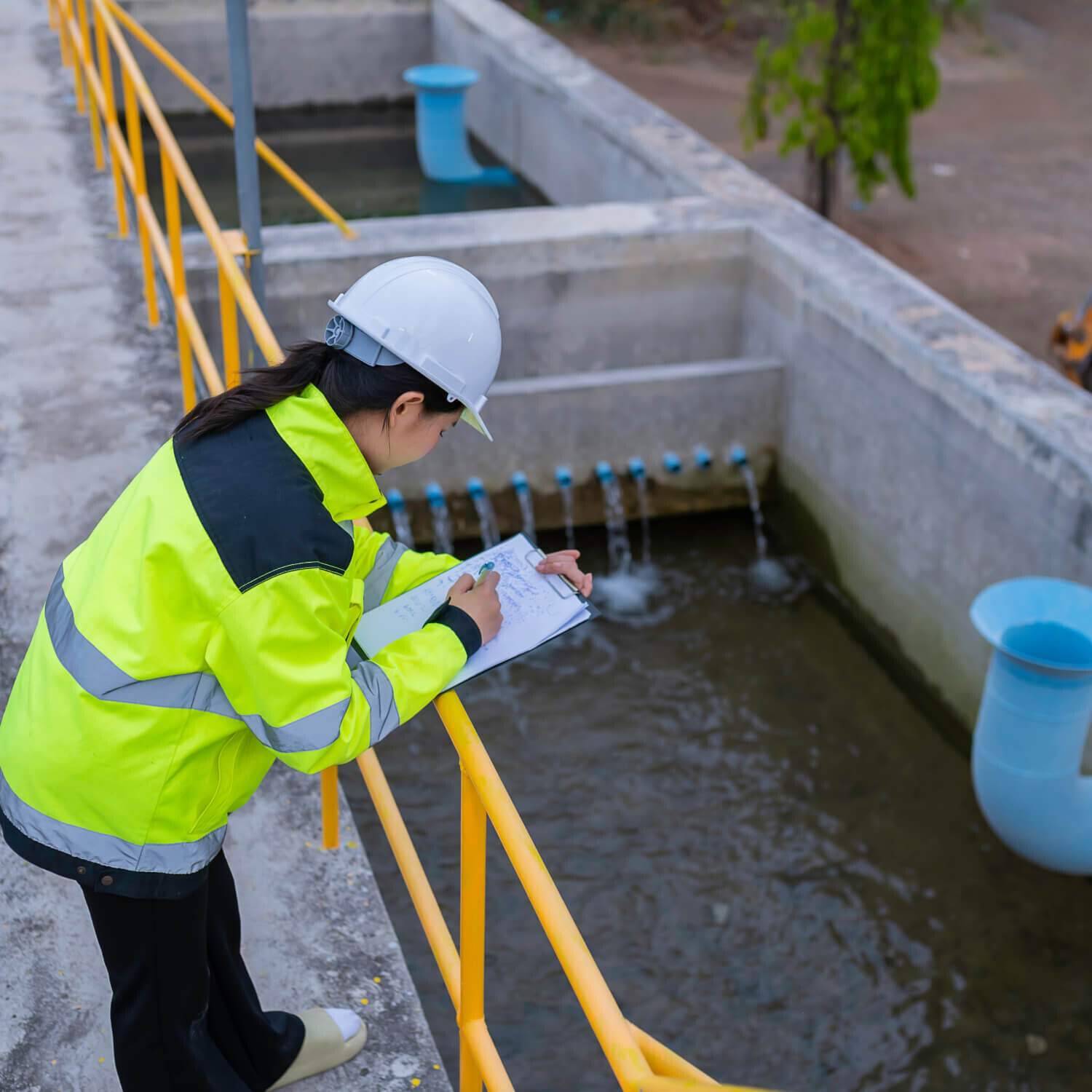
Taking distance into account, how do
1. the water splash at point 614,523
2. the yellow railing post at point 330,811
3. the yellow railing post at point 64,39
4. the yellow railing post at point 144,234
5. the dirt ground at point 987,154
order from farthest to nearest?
the dirt ground at point 987,154, the yellow railing post at point 64,39, the water splash at point 614,523, the yellow railing post at point 144,234, the yellow railing post at point 330,811

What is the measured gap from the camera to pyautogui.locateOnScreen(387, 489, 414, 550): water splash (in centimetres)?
617

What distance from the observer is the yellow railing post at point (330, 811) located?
8.11ft

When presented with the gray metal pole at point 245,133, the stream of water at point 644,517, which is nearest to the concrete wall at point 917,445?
the stream of water at point 644,517

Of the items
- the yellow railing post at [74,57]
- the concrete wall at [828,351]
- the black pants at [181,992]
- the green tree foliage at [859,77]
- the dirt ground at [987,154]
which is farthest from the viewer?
the dirt ground at [987,154]

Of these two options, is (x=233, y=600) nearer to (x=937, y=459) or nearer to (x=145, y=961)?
(x=145, y=961)

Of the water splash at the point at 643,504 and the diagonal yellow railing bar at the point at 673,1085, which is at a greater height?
the diagonal yellow railing bar at the point at 673,1085

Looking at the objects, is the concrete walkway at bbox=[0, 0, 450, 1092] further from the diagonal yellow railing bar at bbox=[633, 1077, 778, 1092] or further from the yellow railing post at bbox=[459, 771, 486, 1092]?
the diagonal yellow railing bar at bbox=[633, 1077, 778, 1092]

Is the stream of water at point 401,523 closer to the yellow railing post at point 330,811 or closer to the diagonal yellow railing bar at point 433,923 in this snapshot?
the yellow railing post at point 330,811

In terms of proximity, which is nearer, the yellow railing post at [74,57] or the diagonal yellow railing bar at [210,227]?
the diagonal yellow railing bar at [210,227]

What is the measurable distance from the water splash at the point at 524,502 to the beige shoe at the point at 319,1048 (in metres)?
4.36

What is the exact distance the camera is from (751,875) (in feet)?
15.3

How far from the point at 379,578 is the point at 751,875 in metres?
3.13

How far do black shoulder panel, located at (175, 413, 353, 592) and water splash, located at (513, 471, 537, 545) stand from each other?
4.81m

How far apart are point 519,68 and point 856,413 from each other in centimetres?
555
